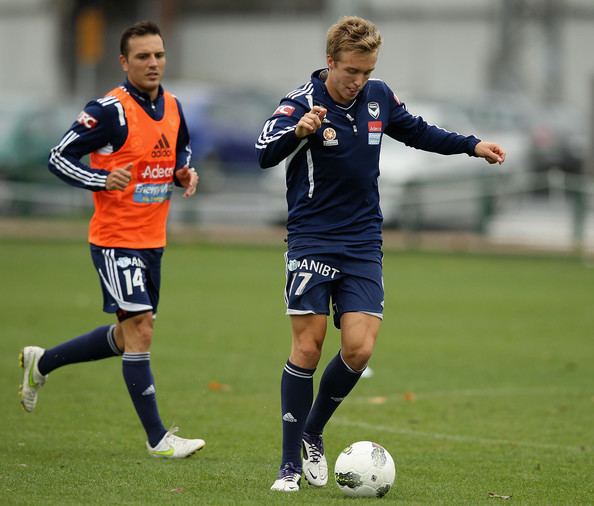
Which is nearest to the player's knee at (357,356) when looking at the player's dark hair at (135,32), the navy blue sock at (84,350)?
the navy blue sock at (84,350)

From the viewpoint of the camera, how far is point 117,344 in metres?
8.02

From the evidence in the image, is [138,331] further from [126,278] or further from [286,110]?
[286,110]

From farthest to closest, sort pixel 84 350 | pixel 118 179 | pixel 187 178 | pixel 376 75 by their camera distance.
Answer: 1. pixel 376 75
2. pixel 84 350
3. pixel 187 178
4. pixel 118 179

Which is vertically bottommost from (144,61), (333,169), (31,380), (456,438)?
(456,438)

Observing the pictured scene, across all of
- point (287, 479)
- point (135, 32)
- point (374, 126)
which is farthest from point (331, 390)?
point (135, 32)

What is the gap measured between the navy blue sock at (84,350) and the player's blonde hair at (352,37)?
2.50 meters

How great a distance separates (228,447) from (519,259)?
14453mm

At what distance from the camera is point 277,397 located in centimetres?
974

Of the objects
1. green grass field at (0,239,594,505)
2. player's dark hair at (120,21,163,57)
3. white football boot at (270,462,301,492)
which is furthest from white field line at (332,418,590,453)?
player's dark hair at (120,21,163,57)

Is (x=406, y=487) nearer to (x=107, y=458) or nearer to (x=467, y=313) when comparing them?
(x=107, y=458)

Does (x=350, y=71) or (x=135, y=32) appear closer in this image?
(x=350, y=71)

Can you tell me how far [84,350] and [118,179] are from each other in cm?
136

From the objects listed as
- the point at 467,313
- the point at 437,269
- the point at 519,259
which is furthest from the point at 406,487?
the point at 519,259

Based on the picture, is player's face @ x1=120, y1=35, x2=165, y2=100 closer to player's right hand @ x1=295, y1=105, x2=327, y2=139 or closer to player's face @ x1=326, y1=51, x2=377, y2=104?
player's face @ x1=326, y1=51, x2=377, y2=104
